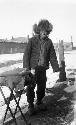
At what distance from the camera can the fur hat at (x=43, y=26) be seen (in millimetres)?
5934

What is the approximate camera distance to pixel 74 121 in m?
4.95

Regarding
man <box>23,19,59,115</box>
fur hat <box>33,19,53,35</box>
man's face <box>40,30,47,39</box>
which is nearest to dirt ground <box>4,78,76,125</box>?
man <box>23,19,59,115</box>

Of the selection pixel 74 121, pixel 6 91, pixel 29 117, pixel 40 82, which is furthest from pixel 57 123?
pixel 6 91

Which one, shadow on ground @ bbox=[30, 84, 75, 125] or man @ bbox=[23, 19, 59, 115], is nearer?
shadow on ground @ bbox=[30, 84, 75, 125]

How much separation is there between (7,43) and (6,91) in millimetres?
35444

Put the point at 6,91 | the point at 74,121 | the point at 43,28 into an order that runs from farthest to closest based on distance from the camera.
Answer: the point at 6,91 < the point at 43,28 < the point at 74,121

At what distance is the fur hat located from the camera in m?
5.93

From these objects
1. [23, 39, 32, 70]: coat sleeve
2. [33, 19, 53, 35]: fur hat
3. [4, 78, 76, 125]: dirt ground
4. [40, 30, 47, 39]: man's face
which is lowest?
[4, 78, 76, 125]: dirt ground

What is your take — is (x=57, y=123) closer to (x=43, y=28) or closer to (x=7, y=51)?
(x=43, y=28)

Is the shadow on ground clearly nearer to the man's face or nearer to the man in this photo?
the man

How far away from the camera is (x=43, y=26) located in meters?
5.93

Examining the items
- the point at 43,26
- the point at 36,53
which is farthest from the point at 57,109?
the point at 43,26

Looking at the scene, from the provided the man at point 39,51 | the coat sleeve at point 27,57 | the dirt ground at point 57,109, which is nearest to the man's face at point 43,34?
the man at point 39,51

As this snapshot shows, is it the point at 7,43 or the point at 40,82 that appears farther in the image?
the point at 7,43
